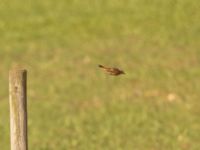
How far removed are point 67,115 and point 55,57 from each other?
2908 millimetres

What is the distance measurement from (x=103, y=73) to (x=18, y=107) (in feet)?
23.1

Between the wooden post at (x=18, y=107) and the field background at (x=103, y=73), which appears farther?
the field background at (x=103, y=73)

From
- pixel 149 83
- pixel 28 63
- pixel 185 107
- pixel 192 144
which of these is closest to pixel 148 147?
pixel 192 144

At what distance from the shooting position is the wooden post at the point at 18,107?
4.28 meters

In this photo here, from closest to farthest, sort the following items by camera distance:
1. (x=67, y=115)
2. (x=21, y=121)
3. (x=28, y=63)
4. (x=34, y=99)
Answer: (x=21, y=121) < (x=67, y=115) < (x=34, y=99) < (x=28, y=63)

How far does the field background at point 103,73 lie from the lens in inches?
356

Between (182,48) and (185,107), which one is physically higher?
(182,48)

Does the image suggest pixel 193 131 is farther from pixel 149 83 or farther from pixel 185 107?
pixel 149 83

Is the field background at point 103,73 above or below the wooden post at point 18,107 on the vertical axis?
above

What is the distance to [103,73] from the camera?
1131 centimetres

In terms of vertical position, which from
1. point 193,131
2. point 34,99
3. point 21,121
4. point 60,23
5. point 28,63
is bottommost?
point 21,121

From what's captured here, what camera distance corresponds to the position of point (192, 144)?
8523 millimetres

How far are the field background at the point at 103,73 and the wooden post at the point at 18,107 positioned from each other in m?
4.22

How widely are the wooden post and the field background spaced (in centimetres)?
422
